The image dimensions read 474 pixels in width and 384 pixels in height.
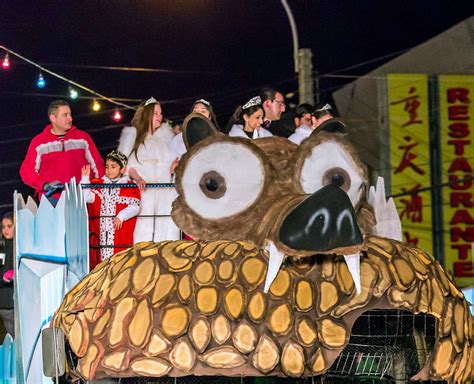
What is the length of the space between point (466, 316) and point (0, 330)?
18.1 ft

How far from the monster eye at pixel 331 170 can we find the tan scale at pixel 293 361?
0.89 m

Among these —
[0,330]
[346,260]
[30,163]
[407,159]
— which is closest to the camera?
[346,260]

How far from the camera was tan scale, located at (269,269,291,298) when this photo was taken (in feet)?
19.2

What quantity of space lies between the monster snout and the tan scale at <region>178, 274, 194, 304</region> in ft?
2.39

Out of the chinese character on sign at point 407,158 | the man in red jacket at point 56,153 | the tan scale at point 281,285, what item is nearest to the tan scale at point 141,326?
the tan scale at point 281,285

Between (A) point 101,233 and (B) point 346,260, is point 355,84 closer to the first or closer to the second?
(A) point 101,233

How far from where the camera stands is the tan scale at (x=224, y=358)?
5.75m

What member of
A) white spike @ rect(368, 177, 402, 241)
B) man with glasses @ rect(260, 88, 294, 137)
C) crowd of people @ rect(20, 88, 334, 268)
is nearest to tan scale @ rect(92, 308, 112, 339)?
crowd of people @ rect(20, 88, 334, 268)

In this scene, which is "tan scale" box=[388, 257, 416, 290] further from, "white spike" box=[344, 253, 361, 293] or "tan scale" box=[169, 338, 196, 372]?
"tan scale" box=[169, 338, 196, 372]

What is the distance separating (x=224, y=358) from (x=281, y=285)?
0.45m

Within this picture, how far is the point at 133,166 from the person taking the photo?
8.49m

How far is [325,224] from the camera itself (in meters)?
5.37

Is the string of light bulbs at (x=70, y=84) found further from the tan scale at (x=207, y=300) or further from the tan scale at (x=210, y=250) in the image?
the tan scale at (x=207, y=300)

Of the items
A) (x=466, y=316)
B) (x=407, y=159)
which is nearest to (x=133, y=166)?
(x=466, y=316)
